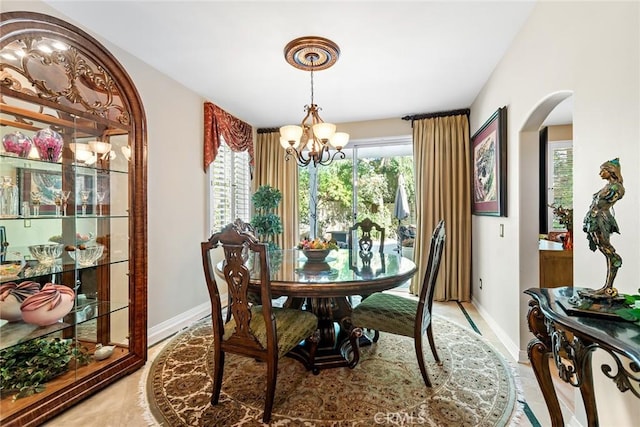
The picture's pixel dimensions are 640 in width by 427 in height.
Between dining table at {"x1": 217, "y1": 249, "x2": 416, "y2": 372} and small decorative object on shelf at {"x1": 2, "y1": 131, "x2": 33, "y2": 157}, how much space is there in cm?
140

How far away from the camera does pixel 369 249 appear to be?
3207mm

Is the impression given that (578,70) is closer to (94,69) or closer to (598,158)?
(598,158)

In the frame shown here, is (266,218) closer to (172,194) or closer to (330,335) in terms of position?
(172,194)

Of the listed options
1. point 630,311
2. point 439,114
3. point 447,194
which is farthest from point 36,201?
point 439,114

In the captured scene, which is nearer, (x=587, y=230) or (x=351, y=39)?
(x=587, y=230)

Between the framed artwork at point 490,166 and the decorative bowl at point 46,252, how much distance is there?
350 cm

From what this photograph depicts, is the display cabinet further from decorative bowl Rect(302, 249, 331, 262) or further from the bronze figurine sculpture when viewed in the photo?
the bronze figurine sculpture

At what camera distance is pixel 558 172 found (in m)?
4.07

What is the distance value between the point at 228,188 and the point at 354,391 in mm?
3126

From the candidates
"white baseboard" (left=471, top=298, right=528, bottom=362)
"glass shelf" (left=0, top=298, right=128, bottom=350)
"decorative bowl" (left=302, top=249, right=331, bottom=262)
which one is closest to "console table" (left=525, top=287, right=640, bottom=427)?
"white baseboard" (left=471, top=298, right=528, bottom=362)

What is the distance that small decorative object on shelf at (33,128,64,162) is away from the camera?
1.88 meters

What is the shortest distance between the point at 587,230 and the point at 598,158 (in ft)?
1.86

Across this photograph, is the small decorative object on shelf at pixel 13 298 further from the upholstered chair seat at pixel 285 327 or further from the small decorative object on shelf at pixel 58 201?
the upholstered chair seat at pixel 285 327

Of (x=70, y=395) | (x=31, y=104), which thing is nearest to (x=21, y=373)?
(x=70, y=395)
